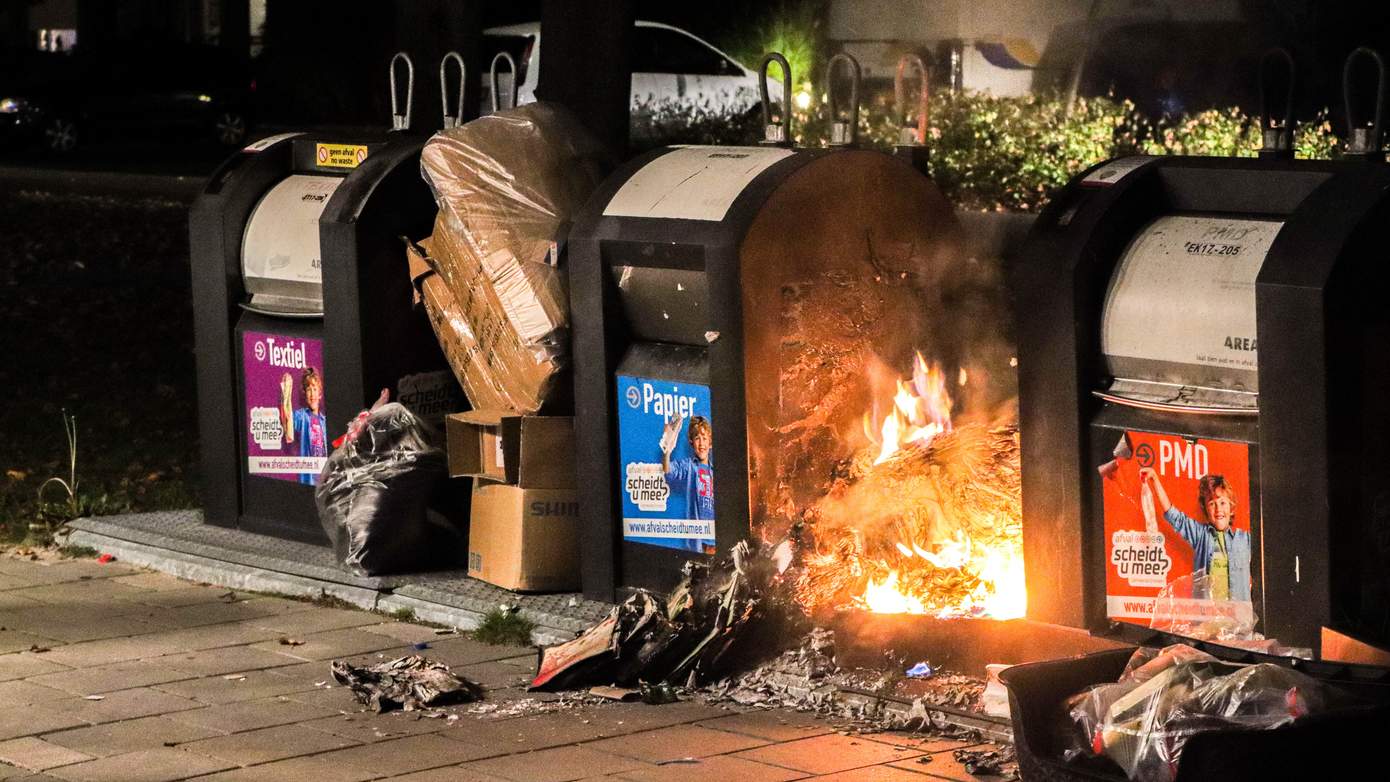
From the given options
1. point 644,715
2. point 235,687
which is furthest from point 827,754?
point 235,687

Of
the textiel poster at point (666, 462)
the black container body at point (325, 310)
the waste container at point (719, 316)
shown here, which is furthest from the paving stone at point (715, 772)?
the black container body at point (325, 310)

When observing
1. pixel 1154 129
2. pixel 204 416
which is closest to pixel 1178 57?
pixel 1154 129

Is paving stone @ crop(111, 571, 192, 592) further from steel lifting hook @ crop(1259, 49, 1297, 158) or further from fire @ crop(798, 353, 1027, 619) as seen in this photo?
steel lifting hook @ crop(1259, 49, 1297, 158)

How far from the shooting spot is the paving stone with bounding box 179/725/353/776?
5055mm

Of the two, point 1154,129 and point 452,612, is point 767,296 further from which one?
point 1154,129

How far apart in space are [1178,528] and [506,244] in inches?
100

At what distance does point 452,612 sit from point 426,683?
93cm

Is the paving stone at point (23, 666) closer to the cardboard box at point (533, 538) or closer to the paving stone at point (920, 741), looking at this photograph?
the cardboard box at point (533, 538)

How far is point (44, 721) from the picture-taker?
17.7 ft

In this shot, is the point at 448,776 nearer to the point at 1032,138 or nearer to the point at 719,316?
the point at 719,316

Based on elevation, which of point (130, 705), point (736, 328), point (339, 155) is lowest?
point (130, 705)

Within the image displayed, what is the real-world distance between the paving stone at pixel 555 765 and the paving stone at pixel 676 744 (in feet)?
0.18

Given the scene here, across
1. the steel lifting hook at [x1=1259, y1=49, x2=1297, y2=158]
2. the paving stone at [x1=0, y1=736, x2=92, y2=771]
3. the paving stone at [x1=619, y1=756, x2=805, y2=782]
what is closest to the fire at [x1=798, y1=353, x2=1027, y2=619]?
the paving stone at [x1=619, y1=756, x2=805, y2=782]

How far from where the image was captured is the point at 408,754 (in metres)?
5.04
